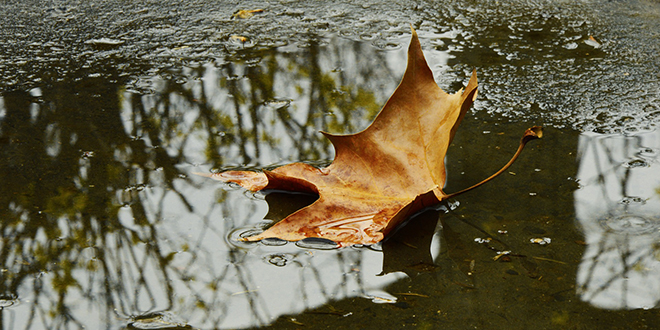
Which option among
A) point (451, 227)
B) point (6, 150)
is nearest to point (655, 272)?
point (451, 227)

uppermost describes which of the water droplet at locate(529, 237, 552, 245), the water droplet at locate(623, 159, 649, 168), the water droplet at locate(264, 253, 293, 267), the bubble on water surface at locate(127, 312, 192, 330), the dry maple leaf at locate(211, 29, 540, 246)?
the dry maple leaf at locate(211, 29, 540, 246)

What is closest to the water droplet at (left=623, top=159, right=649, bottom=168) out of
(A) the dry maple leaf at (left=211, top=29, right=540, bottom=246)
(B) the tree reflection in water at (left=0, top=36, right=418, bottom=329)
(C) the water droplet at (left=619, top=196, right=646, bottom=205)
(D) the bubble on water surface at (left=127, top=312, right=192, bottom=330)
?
(C) the water droplet at (left=619, top=196, right=646, bottom=205)

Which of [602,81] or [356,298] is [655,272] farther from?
[602,81]

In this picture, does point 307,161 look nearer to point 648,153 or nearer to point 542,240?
point 542,240

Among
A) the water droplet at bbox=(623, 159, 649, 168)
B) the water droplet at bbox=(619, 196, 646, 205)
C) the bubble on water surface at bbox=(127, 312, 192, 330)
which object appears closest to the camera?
the bubble on water surface at bbox=(127, 312, 192, 330)

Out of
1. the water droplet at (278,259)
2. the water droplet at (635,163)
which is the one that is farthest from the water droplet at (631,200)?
the water droplet at (278,259)

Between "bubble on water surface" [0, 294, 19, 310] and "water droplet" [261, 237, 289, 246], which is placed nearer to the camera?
"bubble on water surface" [0, 294, 19, 310]

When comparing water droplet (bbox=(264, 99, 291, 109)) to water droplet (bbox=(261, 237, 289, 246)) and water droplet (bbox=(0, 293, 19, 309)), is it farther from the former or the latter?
water droplet (bbox=(0, 293, 19, 309))

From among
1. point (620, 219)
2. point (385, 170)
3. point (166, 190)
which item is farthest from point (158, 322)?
point (620, 219)
